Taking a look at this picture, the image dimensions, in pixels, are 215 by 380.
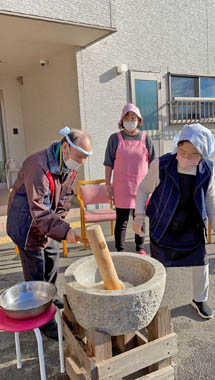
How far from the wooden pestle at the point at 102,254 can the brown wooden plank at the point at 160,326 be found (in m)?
0.28

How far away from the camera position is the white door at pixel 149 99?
6.59 meters

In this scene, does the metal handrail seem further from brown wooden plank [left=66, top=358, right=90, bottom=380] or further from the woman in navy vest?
brown wooden plank [left=66, top=358, right=90, bottom=380]

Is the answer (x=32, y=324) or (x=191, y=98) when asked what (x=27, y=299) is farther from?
(x=191, y=98)

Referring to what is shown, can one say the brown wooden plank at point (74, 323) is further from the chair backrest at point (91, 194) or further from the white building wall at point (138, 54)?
the white building wall at point (138, 54)

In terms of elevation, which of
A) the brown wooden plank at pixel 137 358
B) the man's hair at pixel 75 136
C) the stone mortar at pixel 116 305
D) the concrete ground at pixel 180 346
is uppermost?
the man's hair at pixel 75 136

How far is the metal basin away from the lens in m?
1.72

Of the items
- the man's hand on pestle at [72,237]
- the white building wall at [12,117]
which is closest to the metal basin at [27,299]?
the man's hand on pestle at [72,237]

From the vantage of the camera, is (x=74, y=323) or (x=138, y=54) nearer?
(x=74, y=323)

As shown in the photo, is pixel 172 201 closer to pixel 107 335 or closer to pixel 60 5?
pixel 107 335

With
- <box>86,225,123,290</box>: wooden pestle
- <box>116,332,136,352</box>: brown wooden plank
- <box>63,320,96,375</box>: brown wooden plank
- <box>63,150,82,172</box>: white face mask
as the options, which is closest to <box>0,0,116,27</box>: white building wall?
<box>63,150,82,172</box>: white face mask

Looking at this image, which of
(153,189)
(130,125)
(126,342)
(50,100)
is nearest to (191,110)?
(50,100)

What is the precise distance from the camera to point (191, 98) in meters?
7.22

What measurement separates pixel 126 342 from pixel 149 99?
5797 mm

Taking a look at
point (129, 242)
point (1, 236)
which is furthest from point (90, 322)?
point (1, 236)
